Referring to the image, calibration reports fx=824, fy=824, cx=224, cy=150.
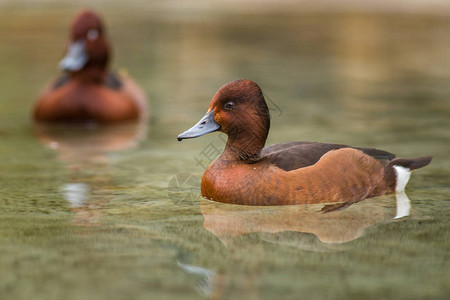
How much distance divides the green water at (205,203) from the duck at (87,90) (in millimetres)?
325

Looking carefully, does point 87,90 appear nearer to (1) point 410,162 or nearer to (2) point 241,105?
(2) point 241,105

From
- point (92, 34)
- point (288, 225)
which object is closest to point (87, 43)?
point (92, 34)

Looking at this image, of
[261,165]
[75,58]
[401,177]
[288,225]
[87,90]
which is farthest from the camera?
[75,58]

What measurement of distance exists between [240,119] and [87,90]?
4.81 metres

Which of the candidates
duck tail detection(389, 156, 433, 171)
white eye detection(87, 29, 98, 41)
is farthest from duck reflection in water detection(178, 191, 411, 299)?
white eye detection(87, 29, 98, 41)

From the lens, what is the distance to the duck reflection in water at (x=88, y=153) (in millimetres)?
6781

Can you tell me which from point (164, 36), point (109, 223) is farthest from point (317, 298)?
point (164, 36)

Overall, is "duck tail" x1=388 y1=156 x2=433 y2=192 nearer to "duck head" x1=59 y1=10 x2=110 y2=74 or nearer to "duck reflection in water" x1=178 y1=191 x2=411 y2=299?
"duck reflection in water" x1=178 y1=191 x2=411 y2=299

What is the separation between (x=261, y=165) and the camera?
6438 mm

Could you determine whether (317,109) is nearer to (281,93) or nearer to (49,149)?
(281,93)

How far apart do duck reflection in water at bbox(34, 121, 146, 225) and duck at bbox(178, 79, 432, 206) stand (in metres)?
0.98

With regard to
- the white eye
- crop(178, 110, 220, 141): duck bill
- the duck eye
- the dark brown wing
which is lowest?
the dark brown wing

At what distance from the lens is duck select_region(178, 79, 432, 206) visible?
6.36m

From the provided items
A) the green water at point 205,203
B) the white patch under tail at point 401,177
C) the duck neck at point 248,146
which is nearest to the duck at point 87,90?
the green water at point 205,203
